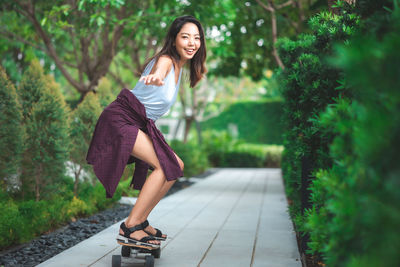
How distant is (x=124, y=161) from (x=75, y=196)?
112 inches

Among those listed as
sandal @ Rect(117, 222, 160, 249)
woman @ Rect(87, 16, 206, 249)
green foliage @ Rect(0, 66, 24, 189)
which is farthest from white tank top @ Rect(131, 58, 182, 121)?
green foliage @ Rect(0, 66, 24, 189)

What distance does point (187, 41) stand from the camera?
3.36 m

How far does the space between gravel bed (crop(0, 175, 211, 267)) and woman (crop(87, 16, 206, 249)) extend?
816 millimetres

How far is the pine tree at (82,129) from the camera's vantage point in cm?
586

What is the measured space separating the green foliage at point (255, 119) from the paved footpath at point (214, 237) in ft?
41.8

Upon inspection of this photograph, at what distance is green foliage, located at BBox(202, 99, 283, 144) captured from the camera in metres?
19.9

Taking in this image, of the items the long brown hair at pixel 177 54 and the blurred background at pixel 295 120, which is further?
the long brown hair at pixel 177 54

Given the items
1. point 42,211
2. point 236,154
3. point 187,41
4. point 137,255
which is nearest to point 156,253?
point 137,255

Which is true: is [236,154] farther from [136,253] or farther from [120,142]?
[120,142]

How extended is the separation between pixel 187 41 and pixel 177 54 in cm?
13

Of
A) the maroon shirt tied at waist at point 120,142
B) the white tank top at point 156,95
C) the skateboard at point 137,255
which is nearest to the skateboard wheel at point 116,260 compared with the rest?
the skateboard at point 137,255

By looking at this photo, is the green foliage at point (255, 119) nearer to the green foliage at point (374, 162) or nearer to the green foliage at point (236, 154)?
the green foliage at point (236, 154)

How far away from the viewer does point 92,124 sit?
6023mm

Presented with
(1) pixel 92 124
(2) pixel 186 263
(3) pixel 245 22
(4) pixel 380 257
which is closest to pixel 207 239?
(2) pixel 186 263
